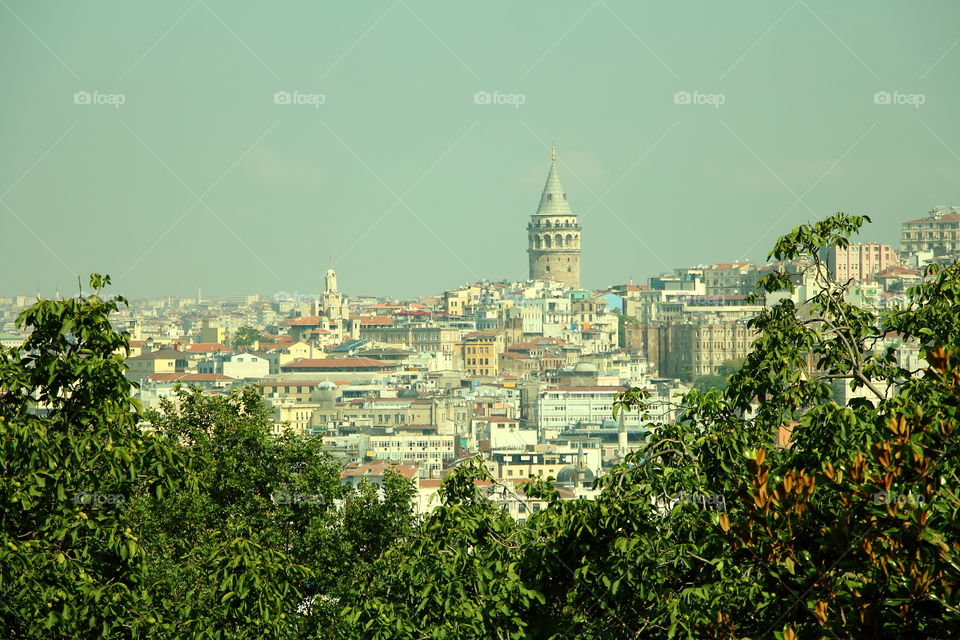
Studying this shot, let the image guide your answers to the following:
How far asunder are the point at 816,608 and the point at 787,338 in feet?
4.99

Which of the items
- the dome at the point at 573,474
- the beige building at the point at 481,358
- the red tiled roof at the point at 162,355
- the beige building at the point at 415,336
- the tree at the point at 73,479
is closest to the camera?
the tree at the point at 73,479

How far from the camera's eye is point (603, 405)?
46.7 meters

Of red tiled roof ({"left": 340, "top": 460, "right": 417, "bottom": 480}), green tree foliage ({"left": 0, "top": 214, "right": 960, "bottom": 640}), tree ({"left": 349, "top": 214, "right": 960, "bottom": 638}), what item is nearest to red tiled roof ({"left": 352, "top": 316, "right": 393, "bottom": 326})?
red tiled roof ({"left": 340, "top": 460, "right": 417, "bottom": 480})

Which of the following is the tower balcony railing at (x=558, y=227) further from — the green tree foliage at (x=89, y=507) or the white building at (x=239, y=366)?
the green tree foliage at (x=89, y=507)

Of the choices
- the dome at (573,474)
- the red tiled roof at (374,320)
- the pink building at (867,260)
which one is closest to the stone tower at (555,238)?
the red tiled roof at (374,320)

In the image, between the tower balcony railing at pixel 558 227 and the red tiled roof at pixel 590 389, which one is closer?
the red tiled roof at pixel 590 389

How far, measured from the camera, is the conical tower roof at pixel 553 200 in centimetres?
8781

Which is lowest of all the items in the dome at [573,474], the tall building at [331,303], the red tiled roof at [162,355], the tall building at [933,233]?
the dome at [573,474]

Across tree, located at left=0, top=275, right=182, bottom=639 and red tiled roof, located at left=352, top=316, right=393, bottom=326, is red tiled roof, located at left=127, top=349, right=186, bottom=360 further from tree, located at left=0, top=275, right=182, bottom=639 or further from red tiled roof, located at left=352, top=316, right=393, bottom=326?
Result: tree, located at left=0, top=275, right=182, bottom=639

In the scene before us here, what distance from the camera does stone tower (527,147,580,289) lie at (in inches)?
3430

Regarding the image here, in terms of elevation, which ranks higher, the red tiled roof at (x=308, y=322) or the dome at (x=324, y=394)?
the red tiled roof at (x=308, y=322)

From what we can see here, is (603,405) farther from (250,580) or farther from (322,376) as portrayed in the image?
(250,580)

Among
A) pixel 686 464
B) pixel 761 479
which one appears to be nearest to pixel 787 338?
pixel 686 464

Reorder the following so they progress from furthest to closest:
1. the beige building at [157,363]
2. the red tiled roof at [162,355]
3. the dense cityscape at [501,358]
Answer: the red tiled roof at [162,355] → the beige building at [157,363] → the dense cityscape at [501,358]
